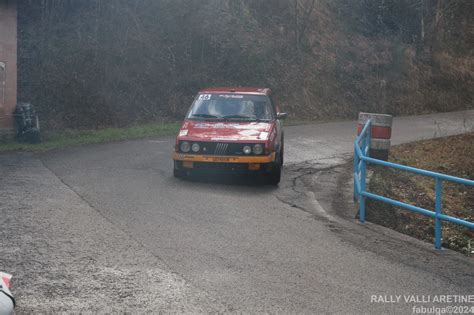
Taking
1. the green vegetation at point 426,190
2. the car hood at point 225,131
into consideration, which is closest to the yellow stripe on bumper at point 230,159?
the car hood at point 225,131

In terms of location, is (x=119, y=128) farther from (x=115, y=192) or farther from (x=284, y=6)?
(x=284, y=6)

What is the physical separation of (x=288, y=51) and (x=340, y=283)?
84.2 ft

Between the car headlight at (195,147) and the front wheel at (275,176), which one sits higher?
the car headlight at (195,147)

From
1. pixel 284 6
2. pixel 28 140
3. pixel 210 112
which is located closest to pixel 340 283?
pixel 210 112

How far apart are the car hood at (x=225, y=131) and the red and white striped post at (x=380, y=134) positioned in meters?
2.25

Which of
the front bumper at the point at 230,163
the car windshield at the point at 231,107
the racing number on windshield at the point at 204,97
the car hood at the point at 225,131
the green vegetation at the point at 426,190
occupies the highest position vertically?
the racing number on windshield at the point at 204,97

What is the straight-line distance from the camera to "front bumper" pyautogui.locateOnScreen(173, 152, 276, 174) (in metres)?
12.5

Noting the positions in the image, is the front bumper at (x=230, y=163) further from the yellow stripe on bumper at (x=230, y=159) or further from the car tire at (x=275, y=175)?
the car tire at (x=275, y=175)

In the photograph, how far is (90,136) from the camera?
2075 centimetres

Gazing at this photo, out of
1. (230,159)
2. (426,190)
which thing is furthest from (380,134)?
(230,159)

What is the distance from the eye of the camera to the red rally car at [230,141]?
12539mm

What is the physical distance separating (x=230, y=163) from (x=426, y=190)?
4.15 meters

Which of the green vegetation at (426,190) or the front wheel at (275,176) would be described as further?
the front wheel at (275,176)

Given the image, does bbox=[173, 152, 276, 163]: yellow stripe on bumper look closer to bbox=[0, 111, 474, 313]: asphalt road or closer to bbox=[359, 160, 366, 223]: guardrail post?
bbox=[0, 111, 474, 313]: asphalt road
